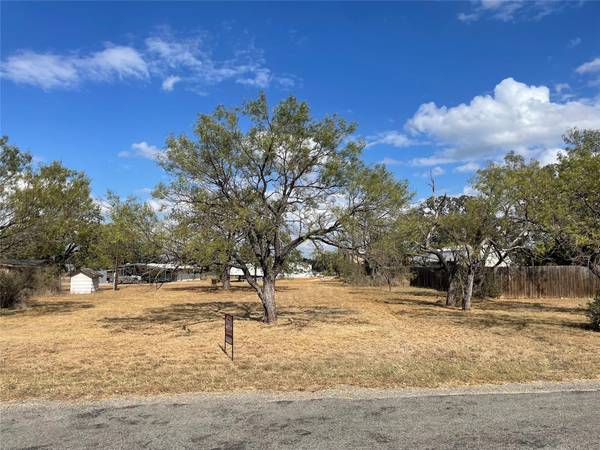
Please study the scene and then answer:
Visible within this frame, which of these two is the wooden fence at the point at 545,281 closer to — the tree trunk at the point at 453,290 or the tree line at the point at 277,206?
the tree trunk at the point at 453,290

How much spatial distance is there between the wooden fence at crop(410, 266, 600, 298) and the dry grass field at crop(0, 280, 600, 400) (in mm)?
10361

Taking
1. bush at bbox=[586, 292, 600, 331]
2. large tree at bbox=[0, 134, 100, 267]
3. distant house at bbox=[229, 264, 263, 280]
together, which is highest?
large tree at bbox=[0, 134, 100, 267]

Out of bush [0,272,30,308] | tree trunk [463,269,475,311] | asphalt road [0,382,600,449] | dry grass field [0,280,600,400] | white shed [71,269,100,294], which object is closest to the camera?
asphalt road [0,382,600,449]

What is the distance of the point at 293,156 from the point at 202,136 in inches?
109

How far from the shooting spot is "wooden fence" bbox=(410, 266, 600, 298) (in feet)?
96.4

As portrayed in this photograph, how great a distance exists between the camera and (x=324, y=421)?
6.01 meters

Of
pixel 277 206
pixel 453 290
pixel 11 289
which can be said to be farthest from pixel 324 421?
pixel 11 289

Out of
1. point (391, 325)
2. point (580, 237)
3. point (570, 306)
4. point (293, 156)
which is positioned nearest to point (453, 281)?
point (570, 306)

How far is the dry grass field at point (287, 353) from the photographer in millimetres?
8276

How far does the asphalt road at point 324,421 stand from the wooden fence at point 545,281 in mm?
23476

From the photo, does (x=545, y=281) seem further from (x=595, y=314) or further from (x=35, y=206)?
(x=35, y=206)

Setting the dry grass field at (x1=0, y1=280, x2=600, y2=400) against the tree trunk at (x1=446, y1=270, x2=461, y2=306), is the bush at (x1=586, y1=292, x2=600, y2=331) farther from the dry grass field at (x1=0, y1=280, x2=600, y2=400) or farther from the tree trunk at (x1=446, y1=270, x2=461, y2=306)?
the tree trunk at (x1=446, y1=270, x2=461, y2=306)

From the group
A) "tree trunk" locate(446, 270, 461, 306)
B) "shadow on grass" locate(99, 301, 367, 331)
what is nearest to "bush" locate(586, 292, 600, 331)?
"shadow on grass" locate(99, 301, 367, 331)

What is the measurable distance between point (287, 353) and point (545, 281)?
23.9m
